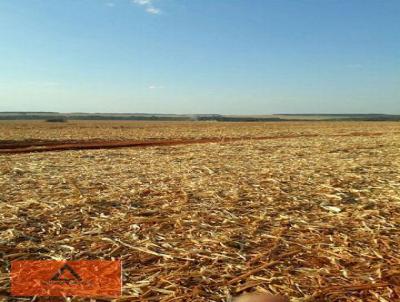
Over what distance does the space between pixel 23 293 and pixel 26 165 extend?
945cm

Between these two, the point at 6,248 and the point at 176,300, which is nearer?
the point at 176,300

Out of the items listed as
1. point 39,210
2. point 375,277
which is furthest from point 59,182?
point 375,277

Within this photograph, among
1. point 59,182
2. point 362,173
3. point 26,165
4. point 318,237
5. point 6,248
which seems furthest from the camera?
→ point 26,165

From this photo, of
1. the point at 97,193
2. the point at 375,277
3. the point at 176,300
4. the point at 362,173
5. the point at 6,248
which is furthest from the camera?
the point at 362,173

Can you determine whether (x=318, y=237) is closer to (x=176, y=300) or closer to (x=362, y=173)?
(x=176, y=300)

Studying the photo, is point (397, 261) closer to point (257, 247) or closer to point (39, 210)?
point (257, 247)

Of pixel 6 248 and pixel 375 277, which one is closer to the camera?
pixel 375 277

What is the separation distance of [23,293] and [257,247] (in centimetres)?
266

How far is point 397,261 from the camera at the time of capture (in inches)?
169

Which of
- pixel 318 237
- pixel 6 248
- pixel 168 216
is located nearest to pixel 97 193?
pixel 168 216

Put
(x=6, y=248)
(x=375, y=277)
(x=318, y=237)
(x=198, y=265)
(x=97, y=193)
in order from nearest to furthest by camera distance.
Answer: (x=375, y=277)
(x=198, y=265)
(x=6, y=248)
(x=318, y=237)
(x=97, y=193)

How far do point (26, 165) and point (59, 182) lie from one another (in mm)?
3989

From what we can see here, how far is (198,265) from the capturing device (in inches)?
167

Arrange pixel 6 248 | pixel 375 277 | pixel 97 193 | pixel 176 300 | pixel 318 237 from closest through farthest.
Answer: pixel 176 300
pixel 375 277
pixel 6 248
pixel 318 237
pixel 97 193
